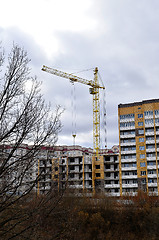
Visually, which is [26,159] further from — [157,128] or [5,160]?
[157,128]

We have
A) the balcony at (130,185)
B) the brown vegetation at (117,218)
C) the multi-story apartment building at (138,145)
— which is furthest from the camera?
the balcony at (130,185)

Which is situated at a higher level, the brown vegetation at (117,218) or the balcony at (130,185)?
the balcony at (130,185)

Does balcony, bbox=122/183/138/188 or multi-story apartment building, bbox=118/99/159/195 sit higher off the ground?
multi-story apartment building, bbox=118/99/159/195

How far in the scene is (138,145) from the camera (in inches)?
2557

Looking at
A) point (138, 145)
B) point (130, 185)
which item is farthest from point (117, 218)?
point (138, 145)

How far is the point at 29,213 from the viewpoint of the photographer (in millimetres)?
6812

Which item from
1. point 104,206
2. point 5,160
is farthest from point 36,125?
point 104,206

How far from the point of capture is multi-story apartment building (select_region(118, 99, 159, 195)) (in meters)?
61.7

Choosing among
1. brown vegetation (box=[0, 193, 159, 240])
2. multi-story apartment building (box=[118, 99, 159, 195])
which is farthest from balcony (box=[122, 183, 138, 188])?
brown vegetation (box=[0, 193, 159, 240])

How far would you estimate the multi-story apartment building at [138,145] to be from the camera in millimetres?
61688

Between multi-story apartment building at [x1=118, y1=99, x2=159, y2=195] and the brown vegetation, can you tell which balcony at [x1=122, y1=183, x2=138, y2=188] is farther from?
the brown vegetation

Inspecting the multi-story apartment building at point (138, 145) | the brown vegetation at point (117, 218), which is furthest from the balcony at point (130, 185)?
the brown vegetation at point (117, 218)

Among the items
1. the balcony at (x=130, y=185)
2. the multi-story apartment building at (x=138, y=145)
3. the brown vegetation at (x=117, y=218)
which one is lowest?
the brown vegetation at (x=117, y=218)

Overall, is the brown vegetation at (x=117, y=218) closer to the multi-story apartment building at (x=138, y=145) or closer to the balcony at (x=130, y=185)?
the multi-story apartment building at (x=138, y=145)
